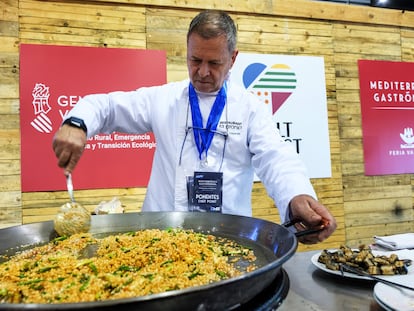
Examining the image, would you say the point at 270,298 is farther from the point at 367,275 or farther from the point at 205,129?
the point at 205,129

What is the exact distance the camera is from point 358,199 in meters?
3.89

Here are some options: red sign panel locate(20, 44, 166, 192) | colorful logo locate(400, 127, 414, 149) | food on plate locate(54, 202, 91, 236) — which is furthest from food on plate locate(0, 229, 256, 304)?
colorful logo locate(400, 127, 414, 149)

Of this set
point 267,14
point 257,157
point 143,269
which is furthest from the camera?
point 267,14

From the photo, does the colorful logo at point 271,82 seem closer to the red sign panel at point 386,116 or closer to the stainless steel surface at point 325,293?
the red sign panel at point 386,116

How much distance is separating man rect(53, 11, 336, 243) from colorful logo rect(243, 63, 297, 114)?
4.74 feet

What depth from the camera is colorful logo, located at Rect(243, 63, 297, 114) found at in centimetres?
343

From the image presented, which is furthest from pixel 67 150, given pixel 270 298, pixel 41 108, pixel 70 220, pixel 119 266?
pixel 41 108

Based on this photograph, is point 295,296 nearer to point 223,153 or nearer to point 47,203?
point 223,153

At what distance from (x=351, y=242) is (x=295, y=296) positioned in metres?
3.21

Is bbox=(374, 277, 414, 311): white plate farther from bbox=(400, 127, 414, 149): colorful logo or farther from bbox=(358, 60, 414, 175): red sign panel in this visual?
bbox=(400, 127, 414, 149): colorful logo

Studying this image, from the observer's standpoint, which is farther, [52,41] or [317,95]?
[317,95]

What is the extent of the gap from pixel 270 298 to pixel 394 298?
0.90 ft

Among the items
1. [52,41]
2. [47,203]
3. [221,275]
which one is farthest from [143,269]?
[52,41]

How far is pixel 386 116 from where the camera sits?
3.96m
